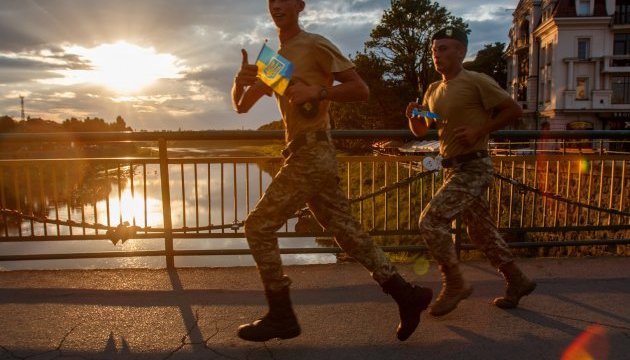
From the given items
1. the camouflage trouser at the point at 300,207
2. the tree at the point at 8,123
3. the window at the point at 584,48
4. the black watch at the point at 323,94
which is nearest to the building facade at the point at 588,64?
the window at the point at 584,48

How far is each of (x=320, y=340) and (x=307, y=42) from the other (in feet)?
→ 6.04

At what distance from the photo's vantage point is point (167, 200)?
5.05m

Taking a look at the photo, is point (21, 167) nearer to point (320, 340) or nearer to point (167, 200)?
point (167, 200)

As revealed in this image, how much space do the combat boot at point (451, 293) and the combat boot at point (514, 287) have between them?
405mm

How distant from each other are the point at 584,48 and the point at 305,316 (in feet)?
145

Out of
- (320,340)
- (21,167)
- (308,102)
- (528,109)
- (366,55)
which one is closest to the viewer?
(308,102)

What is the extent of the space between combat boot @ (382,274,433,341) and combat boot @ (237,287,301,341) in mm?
620

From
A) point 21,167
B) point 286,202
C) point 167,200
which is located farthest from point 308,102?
point 21,167

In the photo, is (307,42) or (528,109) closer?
(307,42)

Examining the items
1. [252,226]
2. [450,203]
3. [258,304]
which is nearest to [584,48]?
[450,203]

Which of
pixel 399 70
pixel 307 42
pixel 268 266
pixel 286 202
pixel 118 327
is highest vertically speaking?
pixel 399 70

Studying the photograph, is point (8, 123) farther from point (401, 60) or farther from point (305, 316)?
point (305, 316)

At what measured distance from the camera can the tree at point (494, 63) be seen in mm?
59812

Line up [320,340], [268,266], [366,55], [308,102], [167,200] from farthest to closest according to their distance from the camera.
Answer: [366,55] < [167,200] < [320,340] < [268,266] < [308,102]
